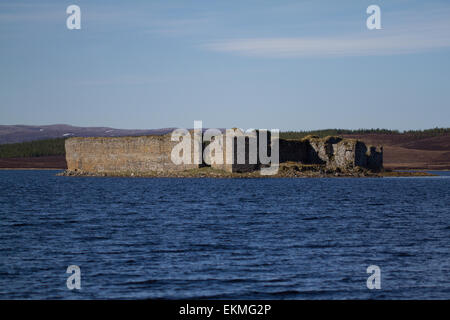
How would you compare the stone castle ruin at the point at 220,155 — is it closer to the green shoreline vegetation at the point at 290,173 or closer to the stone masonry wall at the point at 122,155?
the stone masonry wall at the point at 122,155

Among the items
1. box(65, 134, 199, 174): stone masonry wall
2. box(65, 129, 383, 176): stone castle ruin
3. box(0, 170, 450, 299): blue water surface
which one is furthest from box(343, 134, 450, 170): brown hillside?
box(0, 170, 450, 299): blue water surface

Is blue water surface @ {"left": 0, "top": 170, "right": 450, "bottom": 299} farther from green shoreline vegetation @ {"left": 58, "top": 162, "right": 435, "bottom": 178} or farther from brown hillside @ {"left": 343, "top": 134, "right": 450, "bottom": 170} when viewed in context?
brown hillside @ {"left": 343, "top": 134, "right": 450, "bottom": 170}

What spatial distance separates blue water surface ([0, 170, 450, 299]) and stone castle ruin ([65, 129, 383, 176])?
164ft

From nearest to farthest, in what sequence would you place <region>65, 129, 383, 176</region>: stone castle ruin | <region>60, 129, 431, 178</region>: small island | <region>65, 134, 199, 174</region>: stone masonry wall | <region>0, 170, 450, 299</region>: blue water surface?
<region>0, 170, 450, 299</region>: blue water surface, <region>65, 129, 383, 176</region>: stone castle ruin, <region>60, 129, 431, 178</region>: small island, <region>65, 134, 199, 174</region>: stone masonry wall

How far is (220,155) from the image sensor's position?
294ft

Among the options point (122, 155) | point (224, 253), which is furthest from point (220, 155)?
point (224, 253)

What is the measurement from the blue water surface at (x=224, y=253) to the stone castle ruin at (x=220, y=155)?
164 feet

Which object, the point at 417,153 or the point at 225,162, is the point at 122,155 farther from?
the point at 417,153

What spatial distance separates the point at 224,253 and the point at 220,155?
223 ft

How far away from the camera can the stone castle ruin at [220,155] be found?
89188mm

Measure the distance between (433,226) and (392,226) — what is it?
1874 mm

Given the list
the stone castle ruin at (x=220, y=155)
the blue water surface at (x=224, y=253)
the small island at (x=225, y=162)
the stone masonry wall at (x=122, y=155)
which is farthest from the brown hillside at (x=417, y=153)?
the blue water surface at (x=224, y=253)

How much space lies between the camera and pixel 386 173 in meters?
106

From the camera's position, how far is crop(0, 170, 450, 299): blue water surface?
16.4 metres
